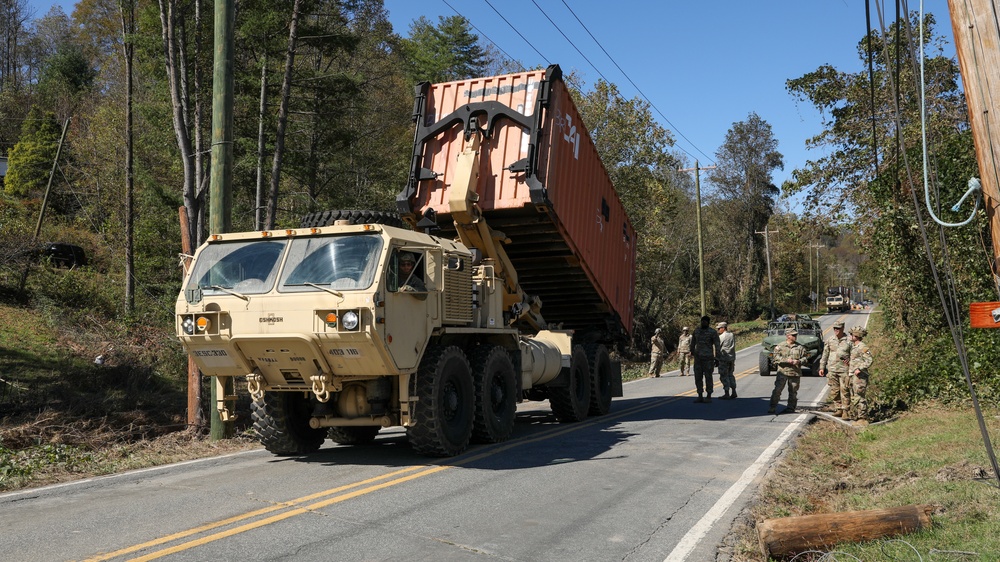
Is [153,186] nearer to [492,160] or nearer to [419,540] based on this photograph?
[492,160]

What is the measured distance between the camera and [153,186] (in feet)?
77.3

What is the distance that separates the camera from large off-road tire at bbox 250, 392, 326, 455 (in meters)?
9.55

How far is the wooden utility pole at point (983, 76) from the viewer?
5.88 meters

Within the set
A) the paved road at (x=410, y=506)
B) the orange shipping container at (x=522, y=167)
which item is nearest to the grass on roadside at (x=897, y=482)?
the paved road at (x=410, y=506)

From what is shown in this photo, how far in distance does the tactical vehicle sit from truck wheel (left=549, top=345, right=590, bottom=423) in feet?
39.6

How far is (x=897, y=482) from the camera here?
830 centimetres

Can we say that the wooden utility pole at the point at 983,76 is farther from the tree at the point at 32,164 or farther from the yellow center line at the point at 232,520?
the tree at the point at 32,164

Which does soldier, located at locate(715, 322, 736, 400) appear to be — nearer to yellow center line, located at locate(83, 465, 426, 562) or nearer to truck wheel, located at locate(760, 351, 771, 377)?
truck wheel, located at locate(760, 351, 771, 377)

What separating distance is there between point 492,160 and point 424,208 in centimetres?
122

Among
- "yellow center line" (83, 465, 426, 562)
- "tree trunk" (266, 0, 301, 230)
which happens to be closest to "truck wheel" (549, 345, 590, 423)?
"yellow center line" (83, 465, 426, 562)

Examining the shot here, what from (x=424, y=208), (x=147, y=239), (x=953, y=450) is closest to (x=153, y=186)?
(x=147, y=239)

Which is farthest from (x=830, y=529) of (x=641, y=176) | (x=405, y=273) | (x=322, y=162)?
(x=641, y=176)

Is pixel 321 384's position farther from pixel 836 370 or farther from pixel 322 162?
pixel 322 162

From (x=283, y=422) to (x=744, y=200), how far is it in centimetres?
6067
